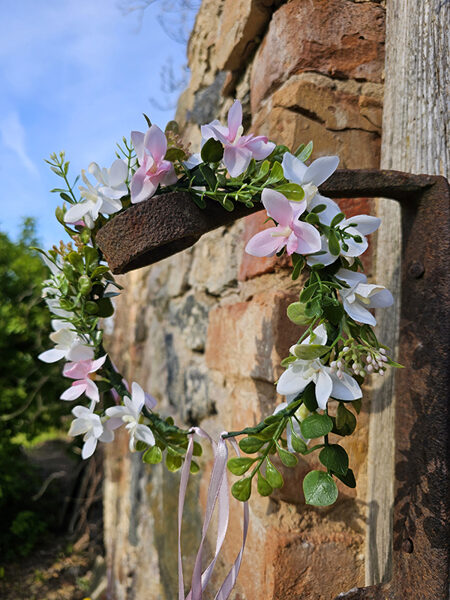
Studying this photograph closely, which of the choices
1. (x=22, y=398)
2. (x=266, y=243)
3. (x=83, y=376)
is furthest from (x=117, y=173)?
(x=22, y=398)

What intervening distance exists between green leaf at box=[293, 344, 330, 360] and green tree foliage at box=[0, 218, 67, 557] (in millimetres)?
3696

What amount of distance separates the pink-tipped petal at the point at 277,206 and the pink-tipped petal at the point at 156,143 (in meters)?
0.15

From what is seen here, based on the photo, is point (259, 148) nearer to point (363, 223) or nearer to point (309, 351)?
point (363, 223)

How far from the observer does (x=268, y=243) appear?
62cm

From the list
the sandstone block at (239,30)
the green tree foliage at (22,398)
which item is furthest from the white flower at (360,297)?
the green tree foliage at (22,398)

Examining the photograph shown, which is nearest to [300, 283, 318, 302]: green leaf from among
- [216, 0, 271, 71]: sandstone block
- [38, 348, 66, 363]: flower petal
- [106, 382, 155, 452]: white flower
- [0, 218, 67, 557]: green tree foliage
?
[106, 382, 155, 452]: white flower

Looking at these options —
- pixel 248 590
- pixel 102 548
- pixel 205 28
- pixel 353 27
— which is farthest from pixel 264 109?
pixel 102 548

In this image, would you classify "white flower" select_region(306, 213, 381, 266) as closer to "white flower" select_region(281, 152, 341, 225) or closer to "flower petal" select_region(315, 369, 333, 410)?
"white flower" select_region(281, 152, 341, 225)

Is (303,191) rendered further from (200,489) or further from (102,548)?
(102,548)

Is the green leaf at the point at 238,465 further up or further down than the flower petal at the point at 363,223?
further down

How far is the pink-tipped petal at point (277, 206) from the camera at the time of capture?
589 mm

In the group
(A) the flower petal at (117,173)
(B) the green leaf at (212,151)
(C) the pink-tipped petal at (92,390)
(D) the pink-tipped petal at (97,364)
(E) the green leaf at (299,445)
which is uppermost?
(B) the green leaf at (212,151)

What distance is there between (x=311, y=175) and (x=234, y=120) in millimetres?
129

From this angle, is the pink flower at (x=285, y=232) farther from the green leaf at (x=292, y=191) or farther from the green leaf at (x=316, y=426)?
the green leaf at (x=316, y=426)
